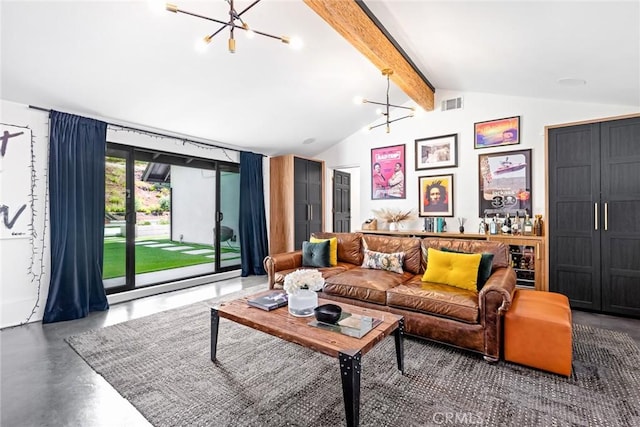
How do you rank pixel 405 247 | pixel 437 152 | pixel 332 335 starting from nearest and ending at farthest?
pixel 332 335, pixel 405 247, pixel 437 152

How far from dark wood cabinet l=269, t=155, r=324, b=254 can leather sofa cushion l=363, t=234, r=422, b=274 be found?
6.86 ft

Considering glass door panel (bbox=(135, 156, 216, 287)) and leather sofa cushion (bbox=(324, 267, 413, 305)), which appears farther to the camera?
glass door panel (bbox=(135, 156, 216, 287))

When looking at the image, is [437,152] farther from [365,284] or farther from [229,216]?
[229,216]

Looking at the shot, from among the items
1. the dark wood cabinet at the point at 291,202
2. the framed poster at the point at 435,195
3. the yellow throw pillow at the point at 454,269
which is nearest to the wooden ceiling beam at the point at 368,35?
the framed poster at the point at 435,195

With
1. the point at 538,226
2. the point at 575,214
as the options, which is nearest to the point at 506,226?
the point at 538,226

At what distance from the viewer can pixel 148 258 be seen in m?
6.76

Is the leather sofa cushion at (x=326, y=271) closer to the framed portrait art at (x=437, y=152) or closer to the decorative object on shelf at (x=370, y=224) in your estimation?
the decorative object on shelf at (x=370, y=224)

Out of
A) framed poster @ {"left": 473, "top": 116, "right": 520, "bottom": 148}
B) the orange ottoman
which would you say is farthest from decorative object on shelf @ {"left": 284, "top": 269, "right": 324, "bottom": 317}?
framed poster @ {"left": 473, "top": 116, "right": 520, "bottom": 148}

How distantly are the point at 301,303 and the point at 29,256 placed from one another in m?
3.31

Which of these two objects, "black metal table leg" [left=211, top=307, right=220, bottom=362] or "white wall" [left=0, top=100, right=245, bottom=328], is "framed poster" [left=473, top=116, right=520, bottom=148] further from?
"white wall" [left=0, top=100, right=245, bottom=328]

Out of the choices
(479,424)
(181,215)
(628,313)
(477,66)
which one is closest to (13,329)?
(181,215)

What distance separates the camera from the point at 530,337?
7.52 ft

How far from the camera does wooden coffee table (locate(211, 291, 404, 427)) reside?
1676 mm

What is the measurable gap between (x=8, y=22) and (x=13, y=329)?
2.96 metres
